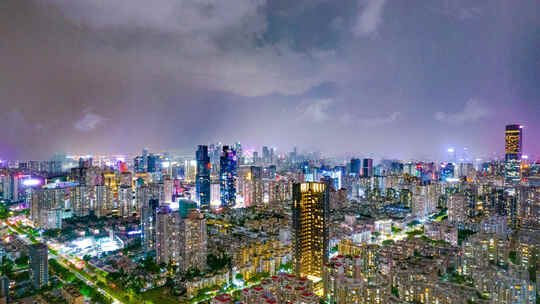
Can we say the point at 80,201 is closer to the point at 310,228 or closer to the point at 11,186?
the point at 11,186

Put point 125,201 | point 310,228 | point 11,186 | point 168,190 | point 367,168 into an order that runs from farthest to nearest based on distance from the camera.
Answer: point 367,168
point 168,190
point 11,186
point 125,201
point 310,228

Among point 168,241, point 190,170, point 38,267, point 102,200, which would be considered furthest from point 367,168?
point 38,267

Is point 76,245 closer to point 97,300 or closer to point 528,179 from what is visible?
point 97,300

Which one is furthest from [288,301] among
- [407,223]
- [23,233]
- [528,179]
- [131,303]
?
[528,179]

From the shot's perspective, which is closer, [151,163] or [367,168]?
[151,163]

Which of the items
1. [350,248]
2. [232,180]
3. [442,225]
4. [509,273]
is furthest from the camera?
[232,180]

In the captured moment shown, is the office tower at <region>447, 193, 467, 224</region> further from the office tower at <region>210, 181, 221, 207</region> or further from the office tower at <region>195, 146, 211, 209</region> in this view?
the office tower at <region>195, 146, 211, 209</region>
